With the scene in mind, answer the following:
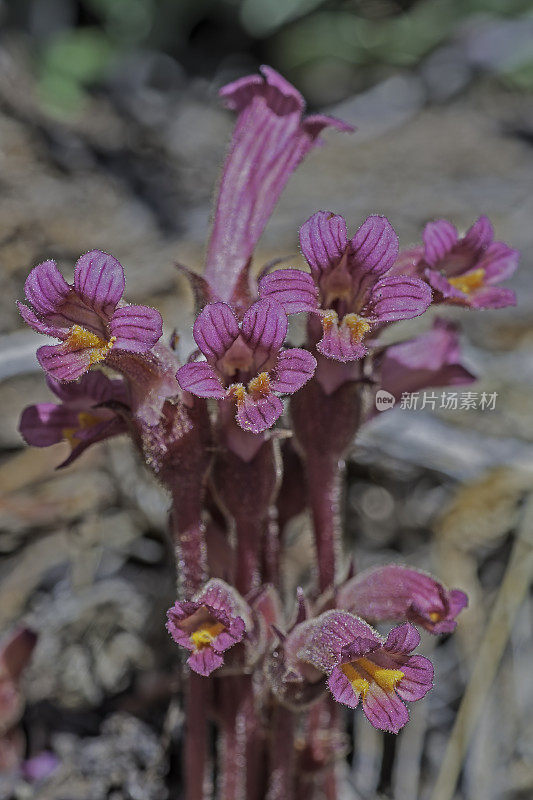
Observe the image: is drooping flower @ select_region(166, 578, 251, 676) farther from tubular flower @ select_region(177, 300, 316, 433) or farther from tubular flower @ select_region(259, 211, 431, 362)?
tubular flower @ select_region(259, 211, 431, 362)

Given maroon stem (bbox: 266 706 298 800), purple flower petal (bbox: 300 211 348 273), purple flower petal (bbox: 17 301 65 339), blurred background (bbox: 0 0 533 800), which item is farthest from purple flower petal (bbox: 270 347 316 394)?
blurred background (bbox: 0 0 533 800)

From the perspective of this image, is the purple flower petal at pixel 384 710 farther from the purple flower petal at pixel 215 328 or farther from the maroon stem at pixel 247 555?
the purple flower petal at pixel 215 328

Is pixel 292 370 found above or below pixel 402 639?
above

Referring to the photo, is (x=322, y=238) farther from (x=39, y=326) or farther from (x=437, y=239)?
(x=39, y=326)

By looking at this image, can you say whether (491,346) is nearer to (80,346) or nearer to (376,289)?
(376,289)

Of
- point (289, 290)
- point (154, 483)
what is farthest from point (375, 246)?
point (154, 483)

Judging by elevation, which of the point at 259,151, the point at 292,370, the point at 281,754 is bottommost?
the point at 281,754

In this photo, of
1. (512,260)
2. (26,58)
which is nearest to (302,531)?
(512,260)
